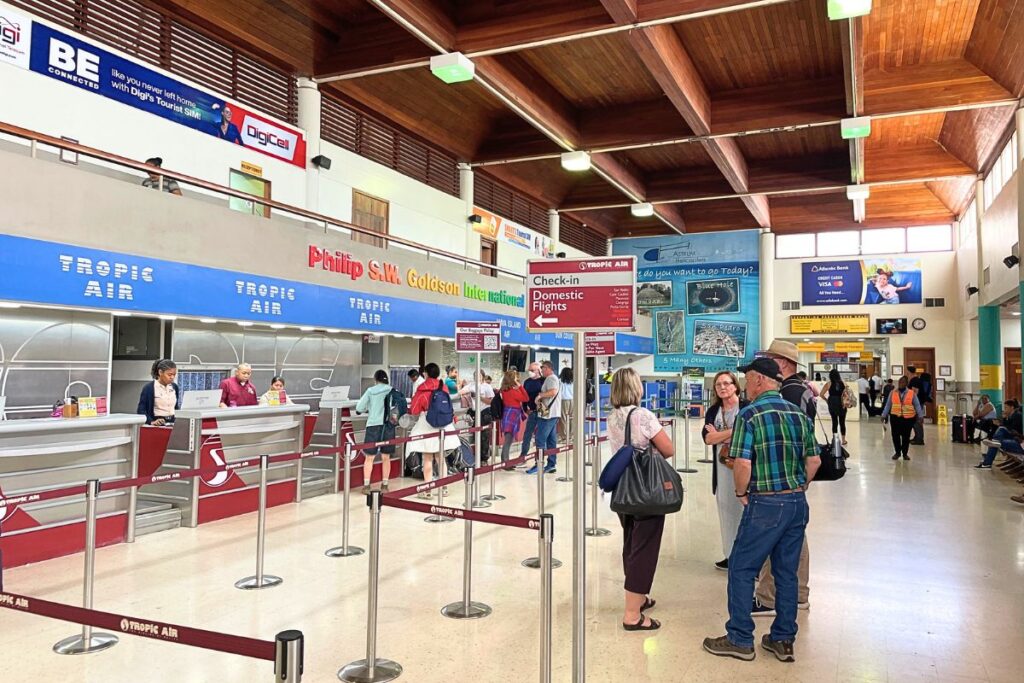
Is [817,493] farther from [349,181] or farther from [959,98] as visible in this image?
[349,181]

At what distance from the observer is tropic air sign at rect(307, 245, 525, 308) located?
995 cm

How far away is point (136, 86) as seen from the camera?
8500 mm

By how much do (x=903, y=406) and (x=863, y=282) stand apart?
10.7 metres

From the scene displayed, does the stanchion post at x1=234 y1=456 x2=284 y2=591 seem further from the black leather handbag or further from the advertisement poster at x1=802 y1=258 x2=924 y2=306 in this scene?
the advertisement poster at x1=802 y1=258 x2=924 y2=306

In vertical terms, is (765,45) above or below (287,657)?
above

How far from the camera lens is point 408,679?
339 centimetres

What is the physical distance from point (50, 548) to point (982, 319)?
1807cm

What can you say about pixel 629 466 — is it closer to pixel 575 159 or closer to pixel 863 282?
pixel 575 159

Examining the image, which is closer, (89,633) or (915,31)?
(89,633)

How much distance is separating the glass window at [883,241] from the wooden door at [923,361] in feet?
10.2

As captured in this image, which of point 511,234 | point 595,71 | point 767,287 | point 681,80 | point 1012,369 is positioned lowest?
point 1012,369

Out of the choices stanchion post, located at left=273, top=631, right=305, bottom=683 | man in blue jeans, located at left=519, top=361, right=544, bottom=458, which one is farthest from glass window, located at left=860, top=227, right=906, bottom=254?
stanchion post, located at left=273, top=631, right=305, bottom=683

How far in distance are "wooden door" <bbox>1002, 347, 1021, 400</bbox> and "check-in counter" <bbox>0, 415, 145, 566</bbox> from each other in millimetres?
20731

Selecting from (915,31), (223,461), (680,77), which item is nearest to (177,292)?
(223,461)
